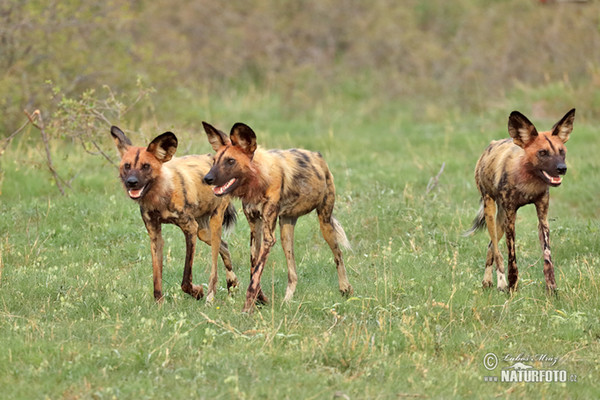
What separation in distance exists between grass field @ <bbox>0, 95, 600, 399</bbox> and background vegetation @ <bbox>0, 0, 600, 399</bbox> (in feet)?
0.08

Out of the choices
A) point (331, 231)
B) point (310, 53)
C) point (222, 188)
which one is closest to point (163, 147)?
point (222, 188)

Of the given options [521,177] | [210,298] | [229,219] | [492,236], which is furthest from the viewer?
[229,219]

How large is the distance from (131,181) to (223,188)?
2.25 feet

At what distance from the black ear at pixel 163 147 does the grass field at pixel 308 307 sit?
3.67ft

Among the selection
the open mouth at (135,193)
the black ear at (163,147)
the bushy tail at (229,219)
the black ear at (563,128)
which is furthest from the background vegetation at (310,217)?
the black ear at (563,128)

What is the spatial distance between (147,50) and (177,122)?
1685 mm

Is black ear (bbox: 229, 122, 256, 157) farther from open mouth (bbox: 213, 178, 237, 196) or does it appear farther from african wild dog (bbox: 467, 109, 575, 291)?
african wild dog (bbox: 467, 109, 575, 291)

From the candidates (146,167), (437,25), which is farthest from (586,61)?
(146,167)

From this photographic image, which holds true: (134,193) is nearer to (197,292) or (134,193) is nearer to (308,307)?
(197,292)

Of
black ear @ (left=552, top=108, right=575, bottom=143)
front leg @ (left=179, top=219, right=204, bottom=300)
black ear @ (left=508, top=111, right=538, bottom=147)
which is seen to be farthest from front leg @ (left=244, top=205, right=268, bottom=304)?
black ear @ (left=552, top=108, right=575, bottom=143)

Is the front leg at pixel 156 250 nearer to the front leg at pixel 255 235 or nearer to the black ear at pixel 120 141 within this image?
the black ear at pixel 120 141

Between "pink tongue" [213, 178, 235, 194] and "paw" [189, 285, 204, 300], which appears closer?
"pink tongue" [213, 178, 235, 194]

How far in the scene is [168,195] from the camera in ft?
20.6

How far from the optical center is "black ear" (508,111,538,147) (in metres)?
6.41
